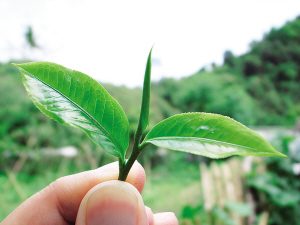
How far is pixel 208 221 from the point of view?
7.78 feet

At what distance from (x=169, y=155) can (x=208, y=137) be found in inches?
250

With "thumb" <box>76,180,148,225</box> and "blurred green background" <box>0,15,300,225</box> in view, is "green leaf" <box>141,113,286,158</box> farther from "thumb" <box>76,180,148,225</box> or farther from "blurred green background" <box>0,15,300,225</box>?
"blurred green background" <box>0,15,300,225</box>

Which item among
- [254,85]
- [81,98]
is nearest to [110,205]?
[81,98]

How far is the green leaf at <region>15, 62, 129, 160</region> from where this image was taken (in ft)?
1.26

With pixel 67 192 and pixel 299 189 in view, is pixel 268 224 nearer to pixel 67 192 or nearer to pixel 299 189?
pixel 299 189

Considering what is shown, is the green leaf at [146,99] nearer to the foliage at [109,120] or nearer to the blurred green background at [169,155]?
the foliage at [109,120]

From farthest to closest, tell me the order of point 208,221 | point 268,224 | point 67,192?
1. point 268,224
2. point 208,221
3. point 67,192

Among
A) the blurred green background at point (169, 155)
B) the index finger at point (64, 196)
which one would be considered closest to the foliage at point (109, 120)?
the index finger at point (64, 196)

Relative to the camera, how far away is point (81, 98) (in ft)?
1.29

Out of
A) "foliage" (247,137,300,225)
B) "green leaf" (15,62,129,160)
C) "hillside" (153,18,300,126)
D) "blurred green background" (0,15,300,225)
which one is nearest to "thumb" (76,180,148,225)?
"green leaf" (15,62,129,160)

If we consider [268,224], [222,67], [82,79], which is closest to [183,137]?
[82,79]

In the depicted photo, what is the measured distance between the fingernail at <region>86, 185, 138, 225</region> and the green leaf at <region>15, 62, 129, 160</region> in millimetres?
129

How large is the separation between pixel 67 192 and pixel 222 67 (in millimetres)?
9714

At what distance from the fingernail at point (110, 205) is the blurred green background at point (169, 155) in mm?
2030
